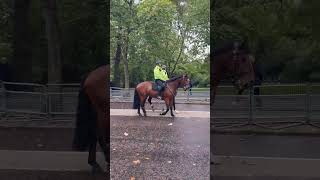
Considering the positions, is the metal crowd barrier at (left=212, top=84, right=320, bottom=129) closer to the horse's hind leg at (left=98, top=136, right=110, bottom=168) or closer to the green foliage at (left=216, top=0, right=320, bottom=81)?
the green foliage at (left=216, top=0, right=320, bottom=81)

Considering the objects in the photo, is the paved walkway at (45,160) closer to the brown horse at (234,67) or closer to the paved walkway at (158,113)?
the paved walkway at (158,113)

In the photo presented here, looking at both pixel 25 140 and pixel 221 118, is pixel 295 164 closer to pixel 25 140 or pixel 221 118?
pixel 221 118

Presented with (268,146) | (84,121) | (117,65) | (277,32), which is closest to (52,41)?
(117,65)

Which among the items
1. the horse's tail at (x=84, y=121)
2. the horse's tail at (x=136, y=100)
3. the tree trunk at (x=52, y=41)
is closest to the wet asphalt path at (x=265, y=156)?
the horse's tail at (x=136, y=100)

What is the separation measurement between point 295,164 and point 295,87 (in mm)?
747

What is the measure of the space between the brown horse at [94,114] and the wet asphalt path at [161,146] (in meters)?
0.30

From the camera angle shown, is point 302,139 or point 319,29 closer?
point 319,29

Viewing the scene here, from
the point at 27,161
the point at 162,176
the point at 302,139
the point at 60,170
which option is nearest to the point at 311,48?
the point at 302,139

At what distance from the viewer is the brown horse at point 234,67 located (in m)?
4.20

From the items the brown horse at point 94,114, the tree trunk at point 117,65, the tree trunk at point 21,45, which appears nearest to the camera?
the brown horse at point 94,114

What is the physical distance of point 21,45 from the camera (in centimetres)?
441

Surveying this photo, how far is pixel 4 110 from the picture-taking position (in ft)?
15.1

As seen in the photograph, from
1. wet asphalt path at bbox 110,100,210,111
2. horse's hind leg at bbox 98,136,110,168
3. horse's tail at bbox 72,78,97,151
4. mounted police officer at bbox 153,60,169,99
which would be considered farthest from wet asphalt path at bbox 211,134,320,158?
horse's tail at bbox 72,78,97,151

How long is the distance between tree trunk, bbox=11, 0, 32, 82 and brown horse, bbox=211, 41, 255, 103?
1.63m
